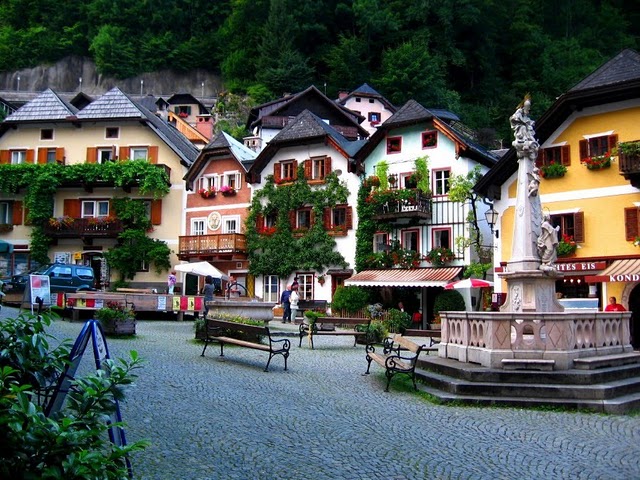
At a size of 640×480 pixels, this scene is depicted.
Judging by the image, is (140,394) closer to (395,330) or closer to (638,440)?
(638,440)

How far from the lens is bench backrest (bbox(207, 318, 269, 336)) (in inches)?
673

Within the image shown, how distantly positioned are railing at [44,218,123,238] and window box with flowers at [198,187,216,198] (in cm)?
538

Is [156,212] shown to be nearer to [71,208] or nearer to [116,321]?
[71,208]

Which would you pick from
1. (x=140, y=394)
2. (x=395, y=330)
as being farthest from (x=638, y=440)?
(x=395, y=330)

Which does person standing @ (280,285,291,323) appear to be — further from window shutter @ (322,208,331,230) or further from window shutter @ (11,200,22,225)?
window shutter @ (11,200,22,225)

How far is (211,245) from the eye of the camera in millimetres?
41625

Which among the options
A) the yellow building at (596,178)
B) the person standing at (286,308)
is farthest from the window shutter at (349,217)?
the yellow building at (596,178)

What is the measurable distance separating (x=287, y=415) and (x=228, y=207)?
108ft

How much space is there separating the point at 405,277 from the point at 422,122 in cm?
827

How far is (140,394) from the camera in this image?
12094 mm

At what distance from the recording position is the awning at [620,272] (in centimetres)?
2475

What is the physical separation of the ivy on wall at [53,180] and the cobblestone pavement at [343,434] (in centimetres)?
2991

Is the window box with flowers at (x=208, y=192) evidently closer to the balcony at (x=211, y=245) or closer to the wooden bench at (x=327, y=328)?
the balcony at (x=211, y=245)

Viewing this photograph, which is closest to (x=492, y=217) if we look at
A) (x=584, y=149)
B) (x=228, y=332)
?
(x=584, y=149)
